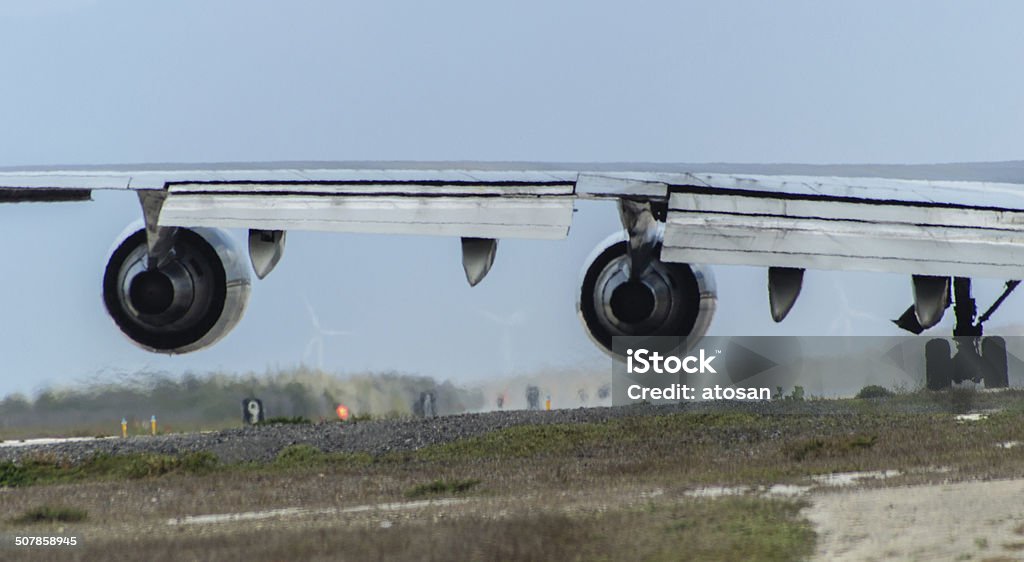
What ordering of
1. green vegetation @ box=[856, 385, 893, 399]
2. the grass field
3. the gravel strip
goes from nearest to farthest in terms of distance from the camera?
the grass field < the gravel strip < green vegetation @ box=[856, 385, 893, 399]

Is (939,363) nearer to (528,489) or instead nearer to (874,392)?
(874,392)

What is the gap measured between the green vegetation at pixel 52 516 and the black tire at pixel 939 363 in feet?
71.1

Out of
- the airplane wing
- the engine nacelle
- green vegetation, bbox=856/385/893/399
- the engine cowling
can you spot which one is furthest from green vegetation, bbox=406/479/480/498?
green vegetation, bbox=856/385/893/399

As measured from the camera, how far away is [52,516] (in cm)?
2034

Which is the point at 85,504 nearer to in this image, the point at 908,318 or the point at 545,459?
the point at 545,459

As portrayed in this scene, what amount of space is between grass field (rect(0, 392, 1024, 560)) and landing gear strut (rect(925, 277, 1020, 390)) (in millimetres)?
817

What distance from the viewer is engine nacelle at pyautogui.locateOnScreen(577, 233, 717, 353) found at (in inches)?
842

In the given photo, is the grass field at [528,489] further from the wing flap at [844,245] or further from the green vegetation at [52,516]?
the wing flap at [844,245]

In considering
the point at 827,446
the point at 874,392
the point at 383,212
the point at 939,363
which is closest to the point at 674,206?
the point at 383,212

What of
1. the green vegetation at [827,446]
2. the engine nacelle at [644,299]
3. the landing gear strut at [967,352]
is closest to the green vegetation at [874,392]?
the landing gear strut at [967,352]

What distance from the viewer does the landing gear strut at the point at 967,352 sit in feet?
84.7

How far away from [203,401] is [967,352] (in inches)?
785

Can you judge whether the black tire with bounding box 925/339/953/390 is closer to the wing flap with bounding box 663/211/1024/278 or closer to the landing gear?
the landing gear

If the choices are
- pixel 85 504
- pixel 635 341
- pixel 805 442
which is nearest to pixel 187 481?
pixel 85 504
